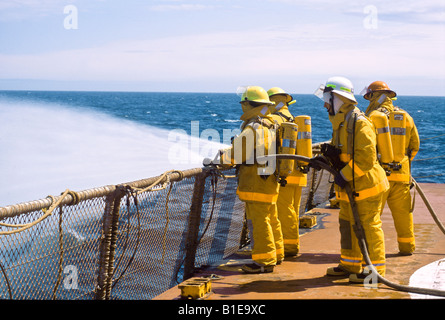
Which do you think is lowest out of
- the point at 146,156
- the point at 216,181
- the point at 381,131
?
the point at 146,156

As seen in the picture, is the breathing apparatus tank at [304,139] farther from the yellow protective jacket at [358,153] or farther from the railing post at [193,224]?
the railing post at [193,224]

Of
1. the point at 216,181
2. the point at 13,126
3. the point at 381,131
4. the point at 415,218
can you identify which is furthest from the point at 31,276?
the point at 13,126

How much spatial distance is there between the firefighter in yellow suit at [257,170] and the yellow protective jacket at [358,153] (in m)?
0.71

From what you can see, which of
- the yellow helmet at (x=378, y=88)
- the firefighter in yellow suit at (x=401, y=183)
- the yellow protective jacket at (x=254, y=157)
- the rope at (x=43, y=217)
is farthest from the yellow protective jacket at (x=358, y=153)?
the rope at (x=43, y=217)

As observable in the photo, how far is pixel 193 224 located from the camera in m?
6.26

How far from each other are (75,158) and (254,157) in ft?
64.7

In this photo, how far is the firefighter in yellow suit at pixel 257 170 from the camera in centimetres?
567

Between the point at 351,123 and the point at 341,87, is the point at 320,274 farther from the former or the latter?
the point at 341,87

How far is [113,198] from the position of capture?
4.84m

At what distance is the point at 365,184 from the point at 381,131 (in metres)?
0.63

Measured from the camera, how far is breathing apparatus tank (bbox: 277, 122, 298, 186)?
584 centimetres

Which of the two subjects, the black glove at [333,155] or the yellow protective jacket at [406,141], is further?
the yellow protective jacket at [406,141]

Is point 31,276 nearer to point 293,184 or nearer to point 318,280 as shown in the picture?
point 318,280

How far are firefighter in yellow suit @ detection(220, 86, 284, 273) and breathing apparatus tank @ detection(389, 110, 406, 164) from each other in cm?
153
